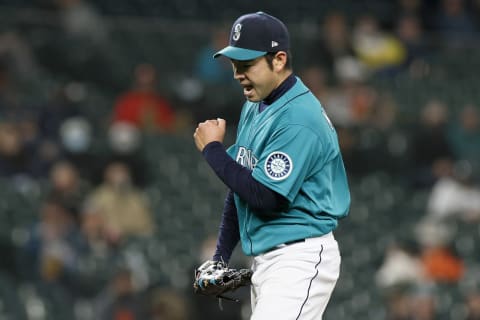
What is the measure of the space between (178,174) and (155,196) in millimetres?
475

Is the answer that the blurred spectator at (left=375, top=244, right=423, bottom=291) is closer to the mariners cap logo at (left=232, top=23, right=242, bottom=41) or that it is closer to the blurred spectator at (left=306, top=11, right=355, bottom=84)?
the blurred spectator at (left=306, top=11, right=355, bottom=84)

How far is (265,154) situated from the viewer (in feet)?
13.1

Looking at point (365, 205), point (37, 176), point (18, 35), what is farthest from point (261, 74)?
point (18, 35)

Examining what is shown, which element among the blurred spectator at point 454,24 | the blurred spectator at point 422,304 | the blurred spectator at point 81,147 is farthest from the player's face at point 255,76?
the blurred spectator at point 454,24

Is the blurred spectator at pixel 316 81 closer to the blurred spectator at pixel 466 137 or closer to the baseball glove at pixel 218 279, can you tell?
the blurred spectator at pixel 466 137

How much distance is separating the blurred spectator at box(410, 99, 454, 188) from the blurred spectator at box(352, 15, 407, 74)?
4.32 ft

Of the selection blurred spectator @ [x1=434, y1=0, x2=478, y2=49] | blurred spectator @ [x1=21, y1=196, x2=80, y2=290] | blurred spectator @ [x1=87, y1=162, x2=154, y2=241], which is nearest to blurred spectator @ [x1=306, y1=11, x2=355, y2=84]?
blurred spectator @ [x1=434, y1=0, x2=478, y2=49]

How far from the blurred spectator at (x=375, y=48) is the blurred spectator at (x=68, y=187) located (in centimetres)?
402

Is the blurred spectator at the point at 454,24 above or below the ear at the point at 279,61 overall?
below

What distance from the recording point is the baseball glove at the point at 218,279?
13.6 feet

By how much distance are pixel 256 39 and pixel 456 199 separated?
6.79 m

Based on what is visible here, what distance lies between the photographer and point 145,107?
10.9m

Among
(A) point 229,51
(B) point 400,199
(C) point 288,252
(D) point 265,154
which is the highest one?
(A) point 229,51

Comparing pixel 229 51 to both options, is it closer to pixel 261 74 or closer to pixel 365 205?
pixel 261 74
